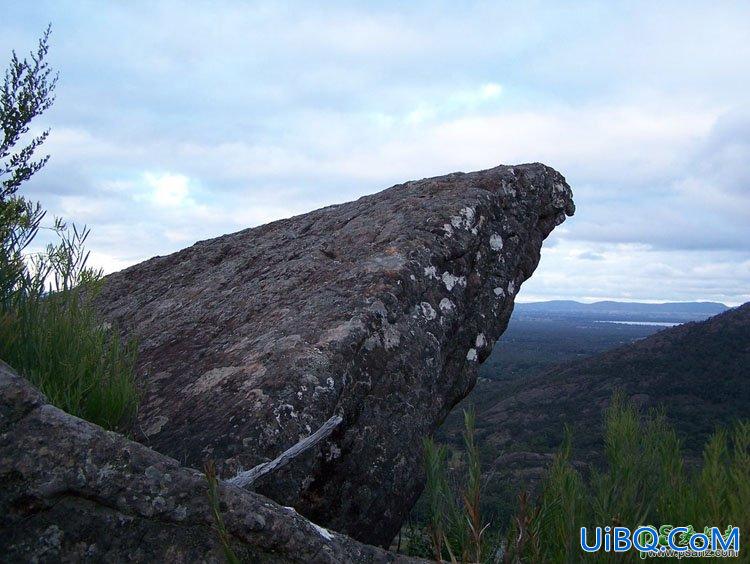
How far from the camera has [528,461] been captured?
17.1m

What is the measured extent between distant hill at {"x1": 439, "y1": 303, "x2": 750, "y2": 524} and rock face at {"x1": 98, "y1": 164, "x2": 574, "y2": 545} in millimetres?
12868

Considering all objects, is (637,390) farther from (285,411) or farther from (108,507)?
(108,507)

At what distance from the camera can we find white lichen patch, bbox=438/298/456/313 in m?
4.24

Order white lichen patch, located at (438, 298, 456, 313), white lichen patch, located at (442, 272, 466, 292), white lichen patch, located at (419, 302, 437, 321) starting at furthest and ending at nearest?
white lichen patch, located at (442, 272, 466, 292)
white lichen patch, located at (438, 298, 456, 313)
white lichen patch, located at (419, 302, 437, 321)

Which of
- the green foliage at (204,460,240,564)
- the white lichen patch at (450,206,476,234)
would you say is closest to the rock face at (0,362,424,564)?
the green foliage at (204,460,240,564)

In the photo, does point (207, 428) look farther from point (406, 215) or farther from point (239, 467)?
point (406, 215)

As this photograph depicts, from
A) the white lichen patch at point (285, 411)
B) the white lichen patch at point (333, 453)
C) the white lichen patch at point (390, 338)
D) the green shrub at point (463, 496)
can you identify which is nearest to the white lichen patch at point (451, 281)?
the white lichen patch at point (390, 338)

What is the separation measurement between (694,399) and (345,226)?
26.2 metres

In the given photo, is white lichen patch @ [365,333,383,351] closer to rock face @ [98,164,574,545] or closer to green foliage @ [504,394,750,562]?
rock face @ [98,164,574,545]

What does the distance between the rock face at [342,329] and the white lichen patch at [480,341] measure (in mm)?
18

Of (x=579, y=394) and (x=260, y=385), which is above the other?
(x=260, y=385)

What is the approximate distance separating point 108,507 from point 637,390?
34.9 metres

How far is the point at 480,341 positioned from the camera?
4.75 metres

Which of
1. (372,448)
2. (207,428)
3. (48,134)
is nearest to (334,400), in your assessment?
(372,448)
